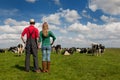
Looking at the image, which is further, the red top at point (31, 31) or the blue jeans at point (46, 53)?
the red top at point (31, 31)

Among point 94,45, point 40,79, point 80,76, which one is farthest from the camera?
point 94,45

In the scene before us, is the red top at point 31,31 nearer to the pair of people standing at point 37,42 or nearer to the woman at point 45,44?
the pair of people standing at point 37,42

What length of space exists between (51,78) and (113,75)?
5.17 metres

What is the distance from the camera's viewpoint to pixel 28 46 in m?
20.4

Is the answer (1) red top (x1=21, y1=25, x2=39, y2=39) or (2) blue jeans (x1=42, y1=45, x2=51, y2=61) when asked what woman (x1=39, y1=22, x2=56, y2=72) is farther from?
(1) red top (x1=21, y1=25, x2=39, y2=39)

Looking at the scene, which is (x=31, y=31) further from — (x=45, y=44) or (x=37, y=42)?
(x=45, y=44)

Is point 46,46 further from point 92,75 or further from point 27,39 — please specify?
point 92,75

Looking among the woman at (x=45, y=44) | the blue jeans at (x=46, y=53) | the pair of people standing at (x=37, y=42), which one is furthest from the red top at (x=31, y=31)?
the blue jeans at (x=46, y=53)

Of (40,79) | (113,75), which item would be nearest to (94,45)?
(113,75)

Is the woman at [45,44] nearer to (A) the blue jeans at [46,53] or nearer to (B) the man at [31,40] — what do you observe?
(A) the blue jeans at [46,53]

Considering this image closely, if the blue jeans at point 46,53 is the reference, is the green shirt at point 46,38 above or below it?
above

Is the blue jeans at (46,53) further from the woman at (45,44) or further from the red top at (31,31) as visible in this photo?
the red top at (31,31)

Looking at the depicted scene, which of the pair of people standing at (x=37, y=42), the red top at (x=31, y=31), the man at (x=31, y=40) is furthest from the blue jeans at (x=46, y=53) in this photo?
the red top at (x=31, y=31)

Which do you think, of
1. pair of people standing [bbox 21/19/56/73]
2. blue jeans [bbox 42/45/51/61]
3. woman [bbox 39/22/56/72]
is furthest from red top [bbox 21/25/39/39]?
Answer: blue jeans [bbox 42/45/51/61]
